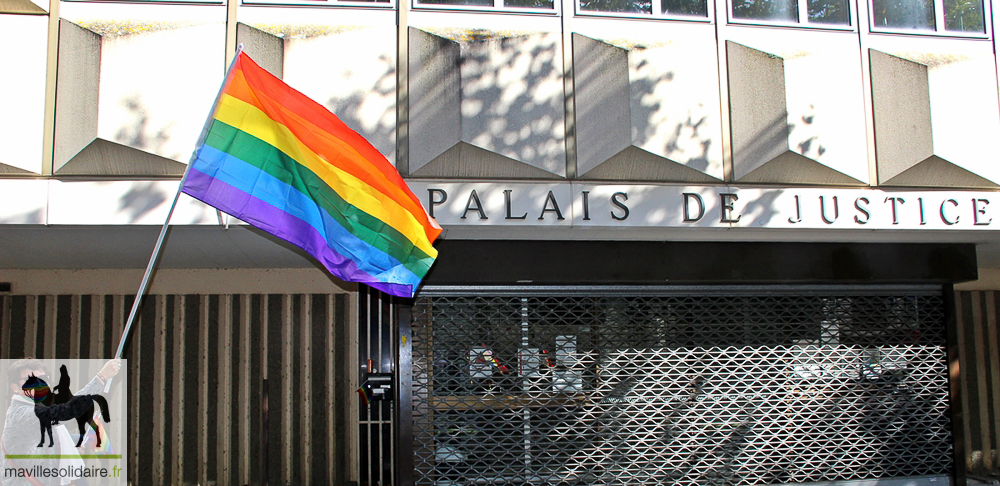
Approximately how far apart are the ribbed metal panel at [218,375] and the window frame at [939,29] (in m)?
6.82

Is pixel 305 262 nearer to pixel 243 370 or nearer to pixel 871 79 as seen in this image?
pixel 243 370

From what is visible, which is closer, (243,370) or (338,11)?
(338,11)

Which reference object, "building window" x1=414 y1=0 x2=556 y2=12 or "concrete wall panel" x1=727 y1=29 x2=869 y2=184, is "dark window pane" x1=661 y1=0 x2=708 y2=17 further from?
"building window" x1=414 y1=0 x2=556 y2=12

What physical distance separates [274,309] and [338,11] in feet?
12.7

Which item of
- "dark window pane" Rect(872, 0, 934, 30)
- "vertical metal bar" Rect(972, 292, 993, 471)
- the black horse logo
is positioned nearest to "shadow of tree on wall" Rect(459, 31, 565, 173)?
"dark window pane" Rect(872, 0, 934, 30)

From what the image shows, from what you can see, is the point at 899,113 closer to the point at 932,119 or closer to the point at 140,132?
the point at 932,119

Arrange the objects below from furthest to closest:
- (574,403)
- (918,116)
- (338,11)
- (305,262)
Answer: (305,262), (574,403), (918,116), (338,11)

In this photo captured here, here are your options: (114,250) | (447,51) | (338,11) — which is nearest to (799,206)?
(447,51)

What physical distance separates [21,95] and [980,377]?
1151 cm

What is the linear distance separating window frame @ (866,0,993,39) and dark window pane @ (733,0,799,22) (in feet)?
2.58

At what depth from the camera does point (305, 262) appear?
7.78 metres

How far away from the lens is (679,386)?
24.3ft

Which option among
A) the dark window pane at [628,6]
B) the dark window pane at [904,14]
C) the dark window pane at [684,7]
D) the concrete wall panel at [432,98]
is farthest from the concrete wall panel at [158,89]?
the dark window pane at [904,14]

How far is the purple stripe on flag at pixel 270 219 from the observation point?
3770 millimetres
